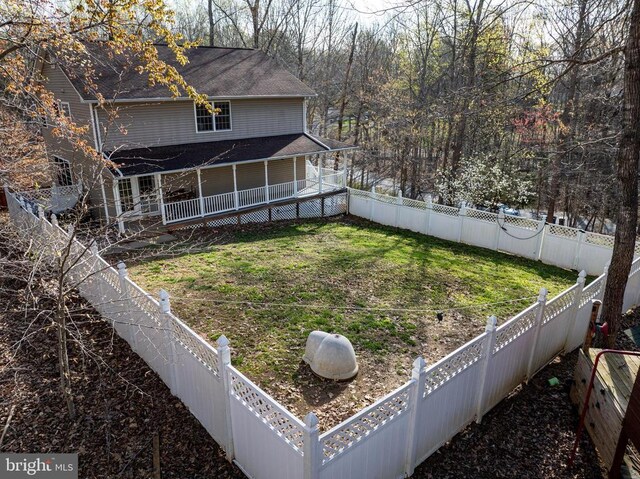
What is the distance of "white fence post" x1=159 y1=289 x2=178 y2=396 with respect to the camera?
18.2 feet

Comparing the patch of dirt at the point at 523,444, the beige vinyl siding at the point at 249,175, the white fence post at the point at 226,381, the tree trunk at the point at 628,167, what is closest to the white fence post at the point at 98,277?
the white fence post at the point at 226,381

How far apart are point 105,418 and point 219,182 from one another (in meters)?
12.7

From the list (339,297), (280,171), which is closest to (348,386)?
(339,297)

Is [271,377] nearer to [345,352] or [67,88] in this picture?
[345,352]

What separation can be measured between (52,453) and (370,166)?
29.0 meters

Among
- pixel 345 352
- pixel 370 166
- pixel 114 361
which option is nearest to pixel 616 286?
pixel 345 352

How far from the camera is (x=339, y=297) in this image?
30.0ft

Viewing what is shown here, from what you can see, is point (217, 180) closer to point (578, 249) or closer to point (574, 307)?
point (578, 249)

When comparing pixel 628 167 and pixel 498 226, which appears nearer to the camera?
pixel 628 167

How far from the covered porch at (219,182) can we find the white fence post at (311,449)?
1067 centimetres

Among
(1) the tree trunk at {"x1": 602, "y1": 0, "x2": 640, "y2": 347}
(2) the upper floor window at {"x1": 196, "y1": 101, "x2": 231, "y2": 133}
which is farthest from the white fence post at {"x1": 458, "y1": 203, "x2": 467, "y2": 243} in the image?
(2) the upper floor window at {"x1": 196, "y1": 101, "x2": 231, "y2": 133}

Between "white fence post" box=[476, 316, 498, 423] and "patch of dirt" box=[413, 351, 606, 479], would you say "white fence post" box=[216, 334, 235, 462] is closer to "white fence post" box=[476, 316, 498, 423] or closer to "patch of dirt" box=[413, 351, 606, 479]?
"patch of dirt" box=[413, 351, 606, 479]

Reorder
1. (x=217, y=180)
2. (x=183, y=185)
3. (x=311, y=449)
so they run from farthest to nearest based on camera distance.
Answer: (x=217, y=180) → (x=183, y=185) → (x=311, y=449)

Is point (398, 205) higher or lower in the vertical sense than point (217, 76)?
lower
